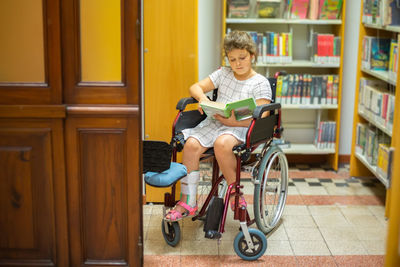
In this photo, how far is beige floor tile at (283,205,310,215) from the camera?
404cm

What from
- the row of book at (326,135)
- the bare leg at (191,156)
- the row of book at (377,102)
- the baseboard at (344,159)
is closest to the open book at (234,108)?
the bare leg at (191,156)

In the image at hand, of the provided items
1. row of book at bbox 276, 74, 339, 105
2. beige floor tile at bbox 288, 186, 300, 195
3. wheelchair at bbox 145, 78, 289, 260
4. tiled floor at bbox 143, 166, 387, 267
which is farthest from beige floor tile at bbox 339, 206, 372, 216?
row of book at bbox 276, 74, 339, 105

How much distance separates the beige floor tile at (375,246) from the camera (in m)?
3.43

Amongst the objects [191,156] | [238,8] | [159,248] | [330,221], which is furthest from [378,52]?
[159,248]

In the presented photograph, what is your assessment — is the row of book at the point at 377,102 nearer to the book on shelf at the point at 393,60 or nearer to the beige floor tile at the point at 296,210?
the book on shelf at the point at 393,60

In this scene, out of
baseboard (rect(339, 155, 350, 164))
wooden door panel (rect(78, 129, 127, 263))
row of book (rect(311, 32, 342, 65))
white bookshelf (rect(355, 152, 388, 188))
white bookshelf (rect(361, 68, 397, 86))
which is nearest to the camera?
wooden door panel (rect(78, 129, 127, 263))

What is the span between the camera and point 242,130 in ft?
11.5

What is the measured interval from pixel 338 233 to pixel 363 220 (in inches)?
13.2

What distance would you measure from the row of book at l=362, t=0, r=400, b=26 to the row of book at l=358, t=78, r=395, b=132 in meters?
0.51

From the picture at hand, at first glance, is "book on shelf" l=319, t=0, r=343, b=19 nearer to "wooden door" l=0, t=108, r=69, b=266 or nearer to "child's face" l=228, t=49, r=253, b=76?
"child's face" l=228, t=49, r=253, b=76

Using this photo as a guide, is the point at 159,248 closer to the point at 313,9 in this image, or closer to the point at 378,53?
the point at 378,53

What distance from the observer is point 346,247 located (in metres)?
3.49

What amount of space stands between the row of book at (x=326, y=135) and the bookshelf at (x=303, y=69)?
0.03m

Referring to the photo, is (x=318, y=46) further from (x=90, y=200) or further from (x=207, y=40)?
(x=90, y=200)
